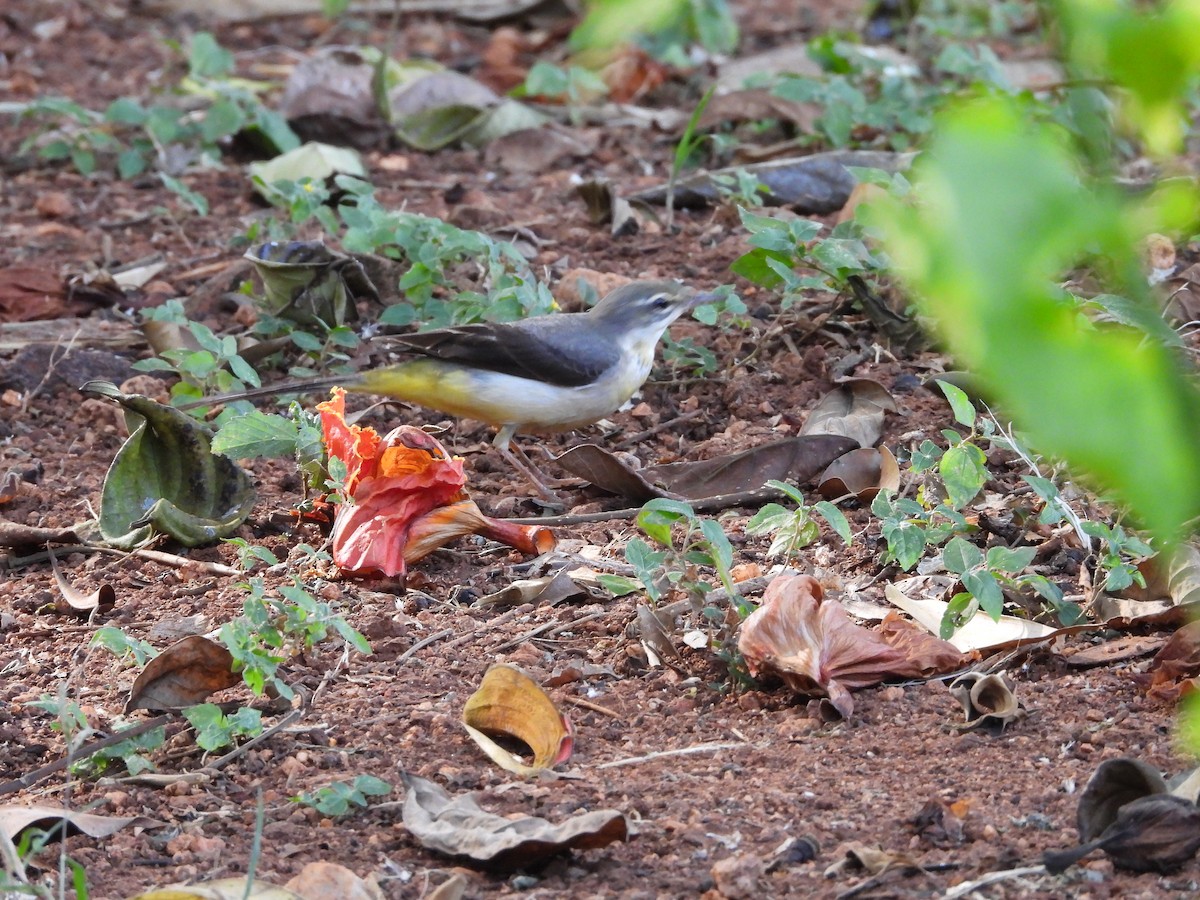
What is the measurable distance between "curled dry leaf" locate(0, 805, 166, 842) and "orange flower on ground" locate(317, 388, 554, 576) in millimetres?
1302

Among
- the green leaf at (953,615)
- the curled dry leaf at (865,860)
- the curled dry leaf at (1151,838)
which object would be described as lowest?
the green leaf at (953,615)

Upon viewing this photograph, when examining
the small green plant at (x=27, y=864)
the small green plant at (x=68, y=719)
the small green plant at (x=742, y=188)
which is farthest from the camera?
the small green plant at (x=742, y=188)

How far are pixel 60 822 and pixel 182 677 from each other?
0.60 meters

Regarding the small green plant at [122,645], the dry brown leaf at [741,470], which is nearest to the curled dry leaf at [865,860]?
the small green plant at [122,645]

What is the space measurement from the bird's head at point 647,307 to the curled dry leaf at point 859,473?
1.14 meters

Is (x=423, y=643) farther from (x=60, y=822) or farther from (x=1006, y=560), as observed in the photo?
(x=1006, y=560)

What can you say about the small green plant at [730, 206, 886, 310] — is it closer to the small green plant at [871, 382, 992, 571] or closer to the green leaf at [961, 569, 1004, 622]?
the small green plant at [871, 382, 992, 571]

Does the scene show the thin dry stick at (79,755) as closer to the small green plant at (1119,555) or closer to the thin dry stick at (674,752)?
the thin dry stick at (674,752)

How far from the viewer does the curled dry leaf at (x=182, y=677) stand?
3643mm

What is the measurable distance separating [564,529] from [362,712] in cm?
145

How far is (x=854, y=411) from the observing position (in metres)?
5.35

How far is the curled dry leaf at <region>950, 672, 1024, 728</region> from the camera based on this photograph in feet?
11.3

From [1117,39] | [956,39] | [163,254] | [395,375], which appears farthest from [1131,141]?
[1117,39]

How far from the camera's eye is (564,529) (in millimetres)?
5004
